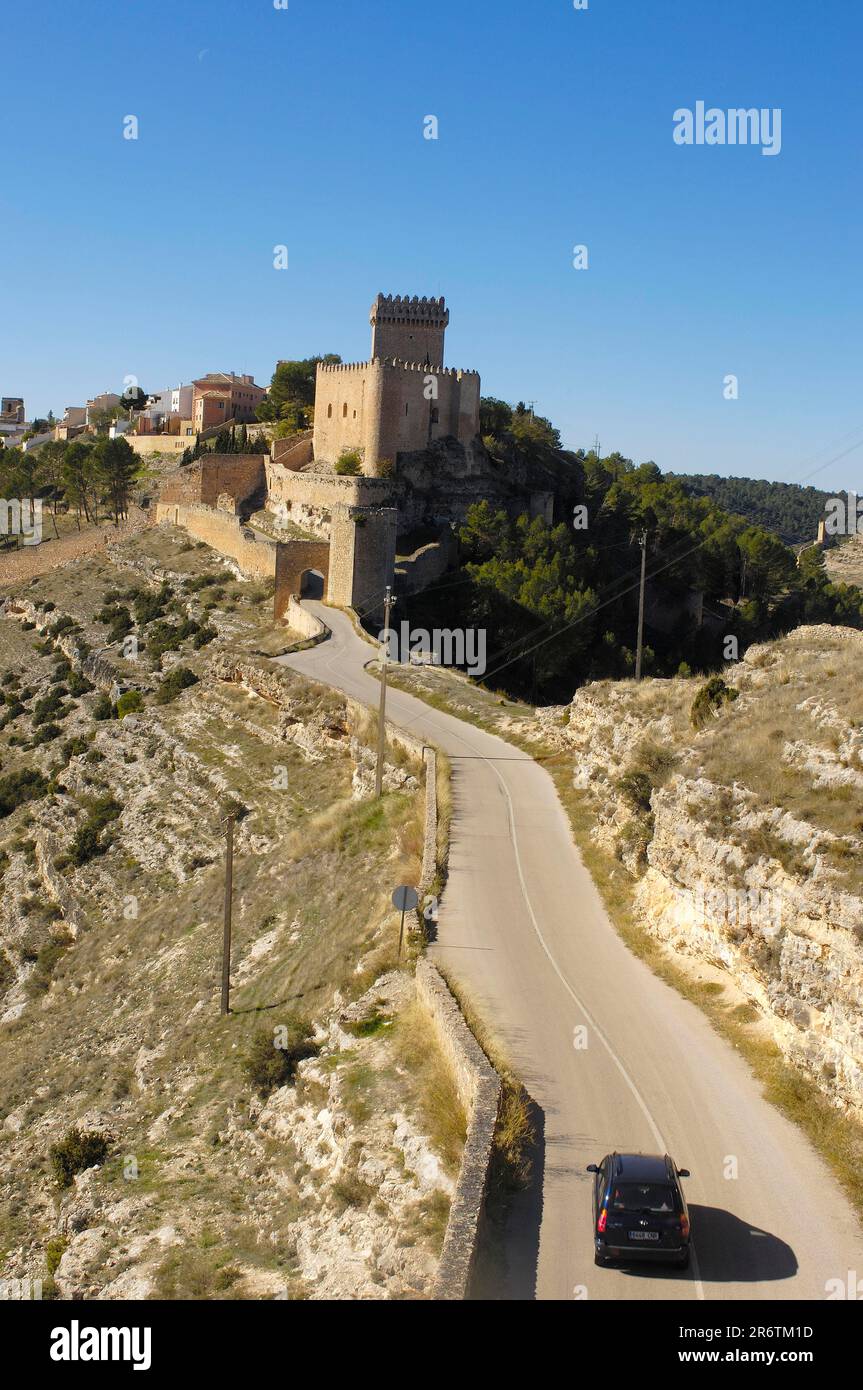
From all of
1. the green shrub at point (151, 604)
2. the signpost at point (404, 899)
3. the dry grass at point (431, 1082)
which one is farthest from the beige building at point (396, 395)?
the dry grass at point (431, 1082)

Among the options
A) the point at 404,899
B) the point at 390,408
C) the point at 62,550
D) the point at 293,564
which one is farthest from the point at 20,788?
the point at 62,550

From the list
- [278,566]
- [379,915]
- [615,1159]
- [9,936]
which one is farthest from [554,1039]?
[278,566]

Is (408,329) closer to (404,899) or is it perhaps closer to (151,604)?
(151,604)

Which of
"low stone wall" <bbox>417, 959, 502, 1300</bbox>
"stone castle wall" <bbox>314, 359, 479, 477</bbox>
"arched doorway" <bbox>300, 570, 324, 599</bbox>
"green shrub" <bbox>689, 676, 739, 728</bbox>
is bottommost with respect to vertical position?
"low stone wall" <bbox>417, 959, 502, 1300</bbox>

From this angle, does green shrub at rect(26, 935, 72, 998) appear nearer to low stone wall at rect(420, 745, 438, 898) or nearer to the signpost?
low stone wall at rect(420, 745, 438, 898)

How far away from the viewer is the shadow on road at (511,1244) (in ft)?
28.3

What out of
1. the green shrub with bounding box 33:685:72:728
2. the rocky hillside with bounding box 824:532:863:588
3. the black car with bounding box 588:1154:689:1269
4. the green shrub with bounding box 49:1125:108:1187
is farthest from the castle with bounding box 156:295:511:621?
the rocky hillside with bounding box 824:532:863:588

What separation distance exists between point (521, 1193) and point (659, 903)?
6082 millimetres

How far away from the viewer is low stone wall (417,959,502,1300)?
855cm

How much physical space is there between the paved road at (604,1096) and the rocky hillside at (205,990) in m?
0.99

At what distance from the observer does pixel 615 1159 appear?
929 cm

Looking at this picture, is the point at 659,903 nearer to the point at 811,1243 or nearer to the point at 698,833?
the point at 698,833

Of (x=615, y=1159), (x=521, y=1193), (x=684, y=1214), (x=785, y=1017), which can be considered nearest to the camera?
(x=684, y=1214)

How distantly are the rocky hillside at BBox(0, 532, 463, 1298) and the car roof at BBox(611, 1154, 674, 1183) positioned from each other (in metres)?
1.77
